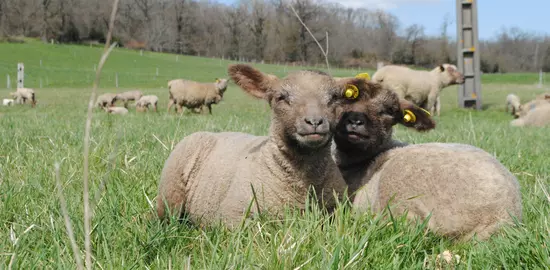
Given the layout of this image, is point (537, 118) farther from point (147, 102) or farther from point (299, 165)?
point (147, 102)

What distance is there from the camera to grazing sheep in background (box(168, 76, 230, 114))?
20.2m

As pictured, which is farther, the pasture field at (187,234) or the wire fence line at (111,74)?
the wire fence line at (111,74)

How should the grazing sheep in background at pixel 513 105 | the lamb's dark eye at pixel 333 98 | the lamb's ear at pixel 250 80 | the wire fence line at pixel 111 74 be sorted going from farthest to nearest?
the wire fence line at pixel 111 74, the grazing sheep in background at pixel 513 105, the lamb's ear at pixel 250 80, the lamb's dark eye at pixel 333 98

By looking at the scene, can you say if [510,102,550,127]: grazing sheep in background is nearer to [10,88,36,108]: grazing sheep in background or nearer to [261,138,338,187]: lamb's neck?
[261,138,338,187]: lamb's neck

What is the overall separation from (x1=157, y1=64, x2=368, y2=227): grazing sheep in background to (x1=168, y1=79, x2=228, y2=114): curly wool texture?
53.4 feet

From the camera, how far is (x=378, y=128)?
13.3ft

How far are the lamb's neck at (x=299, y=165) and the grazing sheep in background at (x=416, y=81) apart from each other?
11.7m

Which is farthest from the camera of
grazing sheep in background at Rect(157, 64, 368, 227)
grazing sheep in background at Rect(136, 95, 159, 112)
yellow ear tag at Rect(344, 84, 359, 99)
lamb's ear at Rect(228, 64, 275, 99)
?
grazing sheep in background at Rect(136, 95, 159, 112)

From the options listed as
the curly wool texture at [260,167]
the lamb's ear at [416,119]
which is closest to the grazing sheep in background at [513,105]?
the lamb's ear at [416,119]

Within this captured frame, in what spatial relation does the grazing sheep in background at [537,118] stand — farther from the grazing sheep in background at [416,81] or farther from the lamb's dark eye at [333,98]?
the lamb's dark eye at [333,98]

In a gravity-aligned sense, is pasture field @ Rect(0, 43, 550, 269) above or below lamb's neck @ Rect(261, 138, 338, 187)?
below

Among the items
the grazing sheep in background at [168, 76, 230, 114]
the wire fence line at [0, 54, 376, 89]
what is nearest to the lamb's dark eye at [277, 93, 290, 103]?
the grazing sheep in background at [168, 76, 230, 114]

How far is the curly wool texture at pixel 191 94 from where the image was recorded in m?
20.2

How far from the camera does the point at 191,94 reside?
A: 20.4 m
